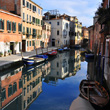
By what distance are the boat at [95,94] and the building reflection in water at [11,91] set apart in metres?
3.71

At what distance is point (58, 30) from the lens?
1859 inches

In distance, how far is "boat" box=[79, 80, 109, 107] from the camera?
6.76 m

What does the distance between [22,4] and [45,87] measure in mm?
19110

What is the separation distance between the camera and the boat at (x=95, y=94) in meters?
6.76

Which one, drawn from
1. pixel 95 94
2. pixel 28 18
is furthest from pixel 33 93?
pixel 28 18

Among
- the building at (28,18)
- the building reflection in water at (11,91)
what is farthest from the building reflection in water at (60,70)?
the building at (28,18)

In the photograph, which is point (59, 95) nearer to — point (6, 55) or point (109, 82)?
point (109, 82)

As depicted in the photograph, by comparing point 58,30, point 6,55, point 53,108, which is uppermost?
point 58,30

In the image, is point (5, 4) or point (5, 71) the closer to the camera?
point (5, 71)

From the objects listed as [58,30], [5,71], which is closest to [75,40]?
[58,30]

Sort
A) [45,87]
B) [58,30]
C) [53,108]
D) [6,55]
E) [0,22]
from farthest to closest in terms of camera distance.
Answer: [58,30] → [6,55] → [0,22] → [45,87] → [53,108]

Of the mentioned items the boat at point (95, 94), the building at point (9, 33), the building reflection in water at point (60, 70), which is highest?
the building at point (9, 33)

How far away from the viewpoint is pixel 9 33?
21438 mm

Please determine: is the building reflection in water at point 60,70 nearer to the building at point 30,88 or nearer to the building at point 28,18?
the building at point 30,88
